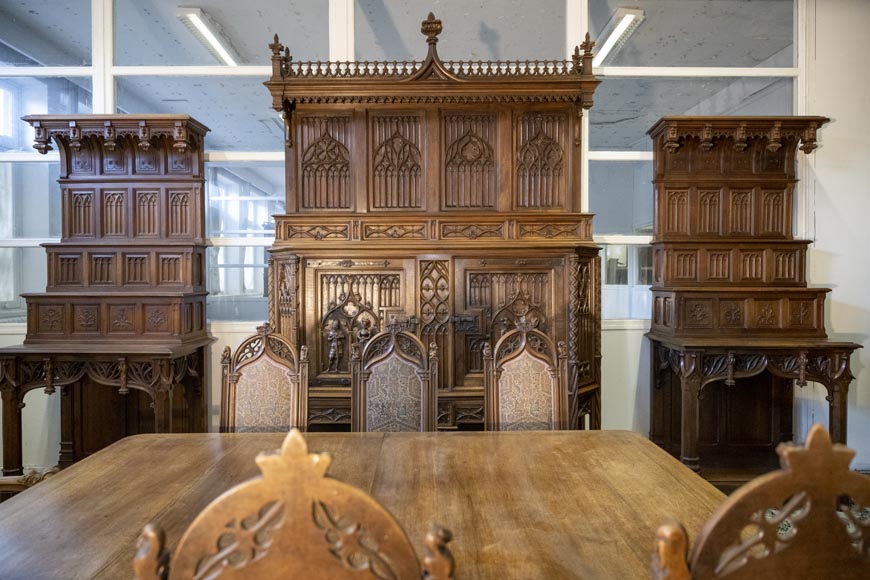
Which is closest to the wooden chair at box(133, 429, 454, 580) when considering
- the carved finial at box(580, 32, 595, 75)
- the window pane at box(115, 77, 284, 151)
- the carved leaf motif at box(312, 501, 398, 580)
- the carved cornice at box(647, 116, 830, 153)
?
the carved leaf motif at box(312, 501, 398, 580)

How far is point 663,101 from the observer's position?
13.6 ft

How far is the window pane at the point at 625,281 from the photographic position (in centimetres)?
395

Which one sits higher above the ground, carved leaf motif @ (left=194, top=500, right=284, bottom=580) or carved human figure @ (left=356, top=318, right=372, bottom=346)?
carved human figure @ (left=356, top=318, right=372, bottom=346)

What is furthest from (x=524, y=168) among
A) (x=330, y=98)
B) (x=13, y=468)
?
(x=13, y=468)

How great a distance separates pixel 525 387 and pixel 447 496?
912 mm

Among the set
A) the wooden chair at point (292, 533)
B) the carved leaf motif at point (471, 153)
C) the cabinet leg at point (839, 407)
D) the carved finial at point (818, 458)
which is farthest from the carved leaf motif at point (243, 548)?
the cabinet leg at point (839, 407)

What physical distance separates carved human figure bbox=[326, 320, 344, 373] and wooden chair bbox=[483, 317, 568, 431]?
144cm

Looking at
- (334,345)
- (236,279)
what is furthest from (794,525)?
(236,279)

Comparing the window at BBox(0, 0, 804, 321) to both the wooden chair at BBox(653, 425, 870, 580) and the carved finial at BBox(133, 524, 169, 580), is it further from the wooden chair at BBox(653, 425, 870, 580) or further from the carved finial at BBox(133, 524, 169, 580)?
the carved finial at BBox(133, 524, 169, 580)

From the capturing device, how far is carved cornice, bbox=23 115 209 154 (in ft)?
11.5

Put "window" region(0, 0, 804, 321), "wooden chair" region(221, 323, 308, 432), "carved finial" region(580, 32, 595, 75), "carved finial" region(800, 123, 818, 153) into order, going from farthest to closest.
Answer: "window" region(0, 0, 804, 321) → "carved finial" region(800, 123, 818, 153) → "carved finial" region(580, 32, 595, 75) → "wooden chair" region(221, 323, 308, 432)

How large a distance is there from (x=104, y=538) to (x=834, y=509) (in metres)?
1.43

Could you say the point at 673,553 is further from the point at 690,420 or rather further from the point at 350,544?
the point at 690,420

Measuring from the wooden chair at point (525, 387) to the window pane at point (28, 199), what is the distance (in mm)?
3655
